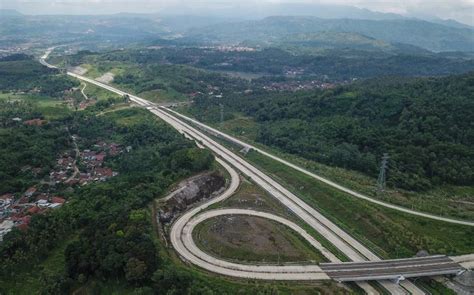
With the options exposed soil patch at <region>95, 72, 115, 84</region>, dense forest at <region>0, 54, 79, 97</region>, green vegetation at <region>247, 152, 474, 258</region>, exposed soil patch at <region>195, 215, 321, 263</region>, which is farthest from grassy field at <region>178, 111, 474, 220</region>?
exposed soil patch at <region>95, 72, 115, 84</region>

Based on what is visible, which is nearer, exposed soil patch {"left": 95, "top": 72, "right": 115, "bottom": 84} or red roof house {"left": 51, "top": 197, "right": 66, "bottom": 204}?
red roof house {"left": 51, "top": 197, "right": 66, "bottom": 204}

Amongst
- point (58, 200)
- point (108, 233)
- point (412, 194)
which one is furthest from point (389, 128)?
point (58, 200)

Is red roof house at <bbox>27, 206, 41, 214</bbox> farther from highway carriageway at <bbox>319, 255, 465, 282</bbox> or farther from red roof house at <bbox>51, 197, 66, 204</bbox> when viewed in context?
highway carriageway at <bbox>319, 255, 465, 282</bbox>

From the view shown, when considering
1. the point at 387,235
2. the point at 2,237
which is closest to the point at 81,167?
the point at 2,237

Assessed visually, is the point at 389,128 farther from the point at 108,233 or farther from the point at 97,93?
the point at 97,93

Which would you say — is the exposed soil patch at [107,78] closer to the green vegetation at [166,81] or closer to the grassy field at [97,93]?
the green vegetation at [166,81]

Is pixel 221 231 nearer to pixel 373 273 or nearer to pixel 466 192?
pixel 373 273
